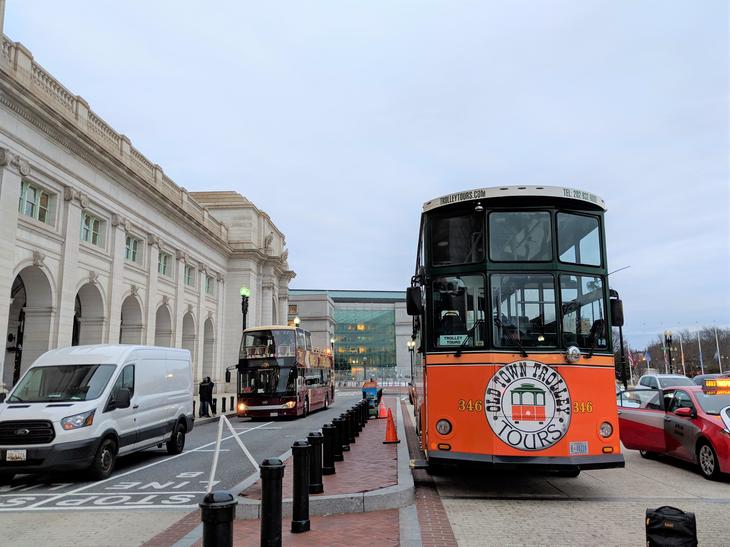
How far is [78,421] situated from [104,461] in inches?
40.4

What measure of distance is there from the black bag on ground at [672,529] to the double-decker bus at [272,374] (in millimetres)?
20102

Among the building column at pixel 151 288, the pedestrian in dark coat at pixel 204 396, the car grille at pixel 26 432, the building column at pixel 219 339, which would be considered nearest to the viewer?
the car grille at pixel 26 432

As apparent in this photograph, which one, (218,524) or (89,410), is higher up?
(89,410)

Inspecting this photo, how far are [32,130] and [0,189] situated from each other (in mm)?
3421

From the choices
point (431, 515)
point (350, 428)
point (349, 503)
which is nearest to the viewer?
point (431, 515)

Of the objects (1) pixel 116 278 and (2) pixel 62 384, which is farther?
(1) pixel 116 278

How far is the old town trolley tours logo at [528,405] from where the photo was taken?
7.62 meters

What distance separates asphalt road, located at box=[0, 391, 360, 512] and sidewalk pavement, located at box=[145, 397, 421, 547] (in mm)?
1276

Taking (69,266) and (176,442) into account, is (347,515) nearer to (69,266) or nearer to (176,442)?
(176,442)

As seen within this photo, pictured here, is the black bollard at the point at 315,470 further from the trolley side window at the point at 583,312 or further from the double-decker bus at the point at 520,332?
the trolley side window at the point at 583,312

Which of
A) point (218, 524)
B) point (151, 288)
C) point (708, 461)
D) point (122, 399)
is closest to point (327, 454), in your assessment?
point (122, 399)

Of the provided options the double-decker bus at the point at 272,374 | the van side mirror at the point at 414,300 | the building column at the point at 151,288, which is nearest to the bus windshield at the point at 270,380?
the double-decker bus at the point at 272,374

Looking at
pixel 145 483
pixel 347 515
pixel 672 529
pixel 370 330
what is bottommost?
pixel 145 483

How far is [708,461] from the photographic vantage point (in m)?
9.76
